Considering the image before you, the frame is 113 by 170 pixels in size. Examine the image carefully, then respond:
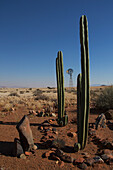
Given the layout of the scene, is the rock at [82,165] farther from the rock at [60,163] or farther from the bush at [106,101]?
the bush at [106,101]

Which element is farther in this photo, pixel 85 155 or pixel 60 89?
pixel 60 89

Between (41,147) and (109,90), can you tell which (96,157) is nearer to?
(41,147)

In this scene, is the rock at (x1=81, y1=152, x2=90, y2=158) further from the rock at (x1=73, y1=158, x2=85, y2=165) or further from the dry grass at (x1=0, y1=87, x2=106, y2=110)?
the dry grass at (x1=0, y1=87, x2=106, y2=110)

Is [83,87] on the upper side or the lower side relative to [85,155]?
upper

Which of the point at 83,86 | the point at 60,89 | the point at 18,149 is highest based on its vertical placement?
the point at 83,86

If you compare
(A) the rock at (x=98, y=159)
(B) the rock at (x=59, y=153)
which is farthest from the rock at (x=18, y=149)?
(A) the rock at (x=98, y=159)

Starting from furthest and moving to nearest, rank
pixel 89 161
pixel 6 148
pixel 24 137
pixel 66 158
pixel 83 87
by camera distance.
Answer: pixel 6 148, pixel 83 87, pixel 24 137, pixel 66 158, pixel 89 161

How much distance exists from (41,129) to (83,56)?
12.3 feet

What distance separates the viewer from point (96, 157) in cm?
354

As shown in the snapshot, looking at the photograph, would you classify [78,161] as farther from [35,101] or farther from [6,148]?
[35,101]

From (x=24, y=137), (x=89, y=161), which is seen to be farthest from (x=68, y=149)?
(x=24, y=137)

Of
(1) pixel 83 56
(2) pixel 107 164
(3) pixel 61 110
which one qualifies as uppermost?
(1) pixel 83 56

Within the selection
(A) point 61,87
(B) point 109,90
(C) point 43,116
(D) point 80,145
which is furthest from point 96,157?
(B) point 109,90

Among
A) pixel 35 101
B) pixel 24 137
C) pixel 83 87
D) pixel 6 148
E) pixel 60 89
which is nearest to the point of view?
pixel 24 137
